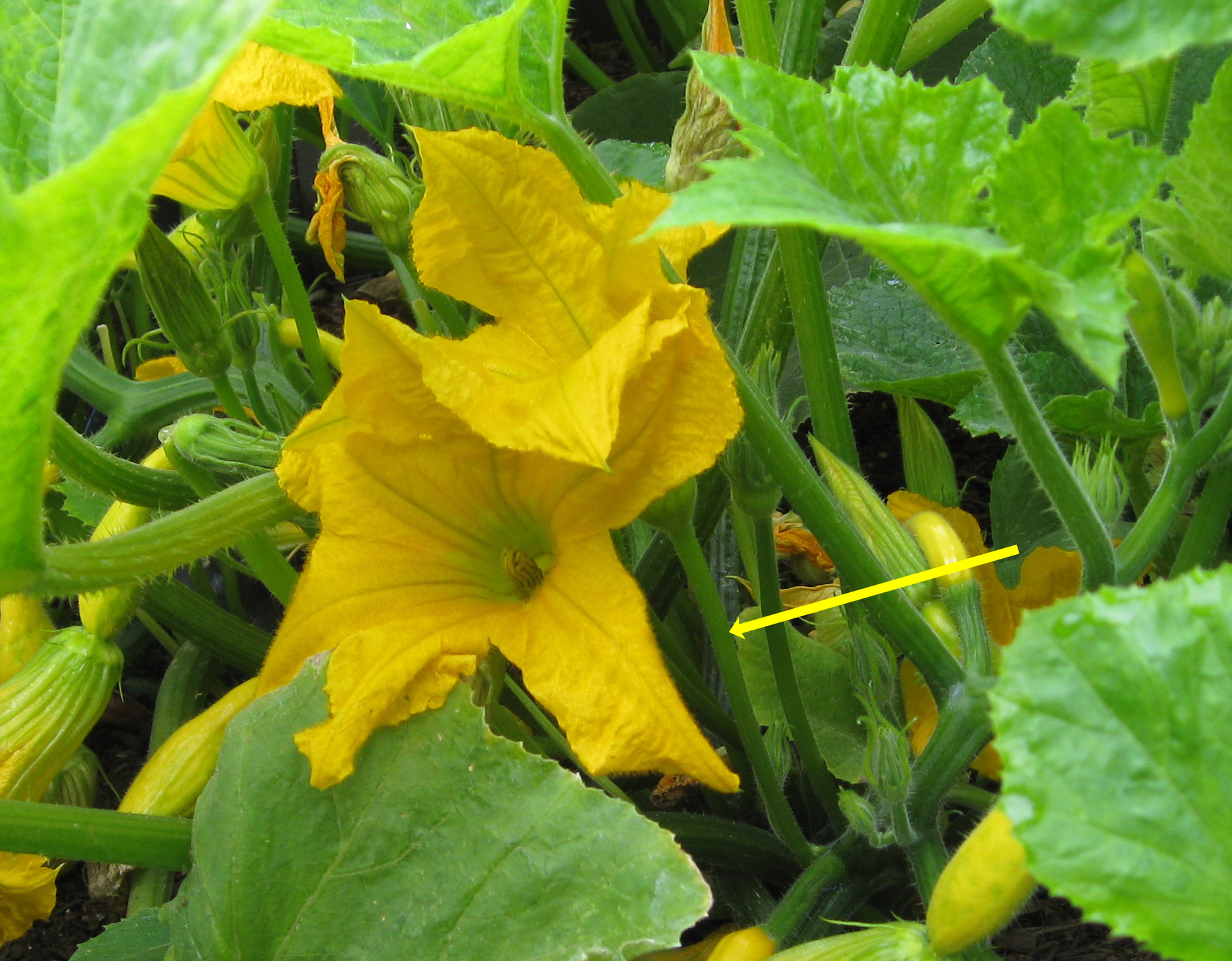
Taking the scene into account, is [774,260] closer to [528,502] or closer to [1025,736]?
[528,502]

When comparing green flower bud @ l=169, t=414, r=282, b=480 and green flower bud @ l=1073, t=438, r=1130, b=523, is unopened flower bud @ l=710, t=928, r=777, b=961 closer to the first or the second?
Answer: green flower bud @ l=1073, t=438, r=1130, b=523

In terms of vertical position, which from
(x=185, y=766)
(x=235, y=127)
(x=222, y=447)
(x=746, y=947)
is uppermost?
(x=235, y=127)

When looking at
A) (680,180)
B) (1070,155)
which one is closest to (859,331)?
(680,180)

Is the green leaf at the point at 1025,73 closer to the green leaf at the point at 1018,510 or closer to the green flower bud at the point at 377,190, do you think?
the green leaf at the point at 1018,510

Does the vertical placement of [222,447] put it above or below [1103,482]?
above

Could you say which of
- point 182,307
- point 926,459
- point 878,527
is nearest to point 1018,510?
point 926,459

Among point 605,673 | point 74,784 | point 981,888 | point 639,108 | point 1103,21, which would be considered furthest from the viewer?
point 639,108

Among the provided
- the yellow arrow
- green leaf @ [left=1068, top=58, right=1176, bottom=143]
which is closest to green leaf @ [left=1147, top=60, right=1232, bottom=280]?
green leaf @ [left=1068, top=58, right=1176, bottom=143]

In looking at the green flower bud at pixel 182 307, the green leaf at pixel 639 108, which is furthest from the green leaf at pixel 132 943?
the green leaf at pixel 639 108

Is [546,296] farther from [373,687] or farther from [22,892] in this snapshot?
[22,892]
